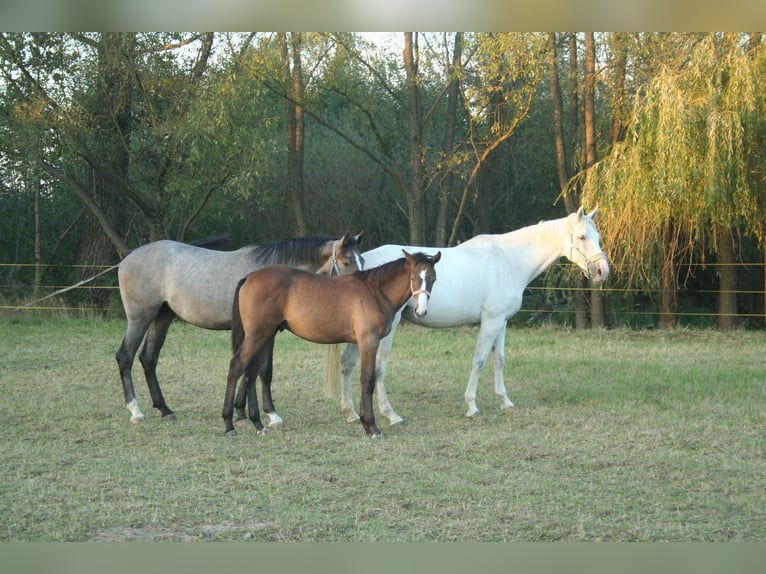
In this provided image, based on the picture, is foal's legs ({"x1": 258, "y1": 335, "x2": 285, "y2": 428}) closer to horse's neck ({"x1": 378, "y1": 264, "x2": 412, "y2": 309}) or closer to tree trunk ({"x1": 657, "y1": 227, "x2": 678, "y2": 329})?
horse's neck ({"x1": 378, "y1": 264, "x2": 412, "y2": 309})

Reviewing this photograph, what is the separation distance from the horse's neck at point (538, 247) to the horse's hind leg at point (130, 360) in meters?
3.35

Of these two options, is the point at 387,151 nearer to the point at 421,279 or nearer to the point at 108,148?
the point at 108,148

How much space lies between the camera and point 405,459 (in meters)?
5.34

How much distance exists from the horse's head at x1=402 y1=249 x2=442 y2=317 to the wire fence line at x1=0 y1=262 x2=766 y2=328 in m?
9.32

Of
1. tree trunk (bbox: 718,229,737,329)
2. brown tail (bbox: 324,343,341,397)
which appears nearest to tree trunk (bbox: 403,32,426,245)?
tree trunk (bbox: 718,229,737,329)

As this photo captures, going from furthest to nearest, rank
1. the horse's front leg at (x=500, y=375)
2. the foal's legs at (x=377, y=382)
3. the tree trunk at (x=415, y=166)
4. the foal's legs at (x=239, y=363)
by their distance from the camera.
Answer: the tree trunk at (x=415, y=166), the horse's front leg at (x=500, y=375), the foal's legs at (x=377, y=382), the foal's legs at (x=239, y=363)

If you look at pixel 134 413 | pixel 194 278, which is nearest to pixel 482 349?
pixel 194 278

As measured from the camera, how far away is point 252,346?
19.9ft

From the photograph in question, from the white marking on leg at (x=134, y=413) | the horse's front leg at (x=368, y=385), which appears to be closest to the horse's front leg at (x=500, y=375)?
the horse's front leg at (x=368, y=385)

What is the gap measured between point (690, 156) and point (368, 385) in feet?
25.6

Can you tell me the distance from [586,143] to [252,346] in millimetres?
10378

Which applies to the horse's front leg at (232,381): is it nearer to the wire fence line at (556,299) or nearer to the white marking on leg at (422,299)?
the white marking on leg at (422,299)

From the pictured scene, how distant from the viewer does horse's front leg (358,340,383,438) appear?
20.0 feet

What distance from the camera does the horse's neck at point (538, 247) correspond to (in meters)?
7.45
